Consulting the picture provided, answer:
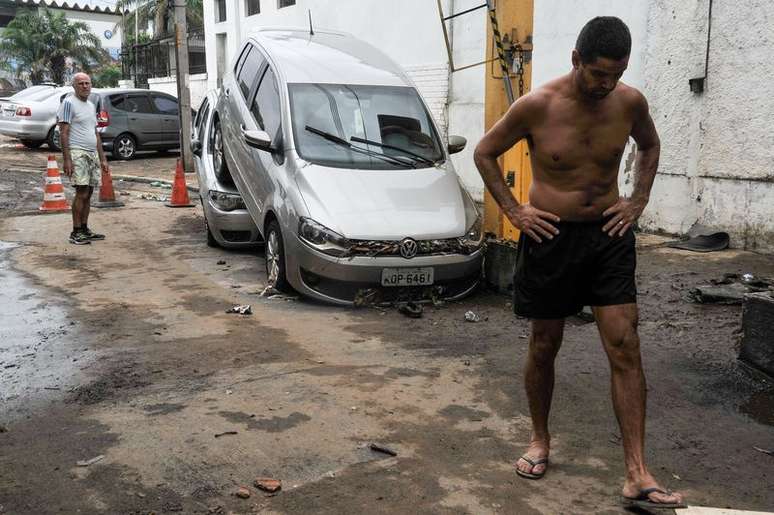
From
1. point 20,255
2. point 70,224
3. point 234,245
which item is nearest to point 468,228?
point 234,245

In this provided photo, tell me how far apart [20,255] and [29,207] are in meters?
4.00

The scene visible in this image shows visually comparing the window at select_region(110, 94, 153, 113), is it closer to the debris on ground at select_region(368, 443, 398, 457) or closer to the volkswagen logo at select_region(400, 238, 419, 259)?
the volkswagen logo at select_region(400, 238, 419, 259)

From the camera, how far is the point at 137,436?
13.1 ft

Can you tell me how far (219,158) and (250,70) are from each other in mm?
1280

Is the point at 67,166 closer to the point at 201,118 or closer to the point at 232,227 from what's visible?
the point at 201,118

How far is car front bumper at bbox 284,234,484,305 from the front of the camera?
6.62 metres

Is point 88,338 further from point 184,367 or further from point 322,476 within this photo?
point 322,476

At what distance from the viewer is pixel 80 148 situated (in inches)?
386

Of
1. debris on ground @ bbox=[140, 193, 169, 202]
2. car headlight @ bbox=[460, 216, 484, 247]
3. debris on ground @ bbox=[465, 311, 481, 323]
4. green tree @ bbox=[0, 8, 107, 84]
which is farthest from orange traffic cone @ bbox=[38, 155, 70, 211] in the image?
green tree @ bbox=[0, 8, 107, 84]

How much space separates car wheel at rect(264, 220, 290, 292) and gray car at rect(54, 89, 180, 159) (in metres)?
12.9

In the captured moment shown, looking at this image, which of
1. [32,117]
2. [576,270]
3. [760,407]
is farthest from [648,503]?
[32,117]

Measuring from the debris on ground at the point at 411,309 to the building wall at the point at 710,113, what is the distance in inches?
133

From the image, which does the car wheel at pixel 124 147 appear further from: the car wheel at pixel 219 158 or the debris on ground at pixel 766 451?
the debris on ground at pixel 766 451

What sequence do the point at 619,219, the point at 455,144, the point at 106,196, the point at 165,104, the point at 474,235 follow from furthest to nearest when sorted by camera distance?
the point at 165,104
the point at 106,196
the point at 455,144
the point at 474,235
the point at 619,219
